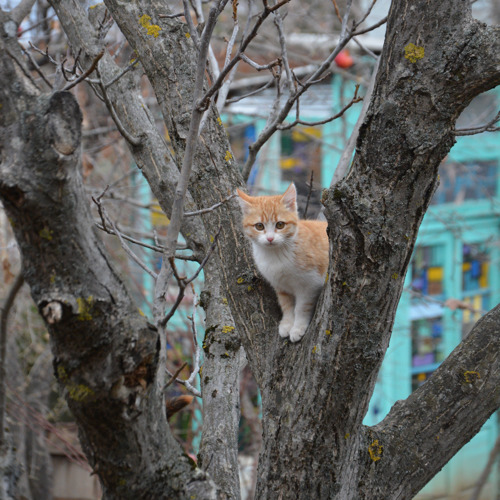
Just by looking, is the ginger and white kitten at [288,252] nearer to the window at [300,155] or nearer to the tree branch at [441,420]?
the tree branch at [441,420]

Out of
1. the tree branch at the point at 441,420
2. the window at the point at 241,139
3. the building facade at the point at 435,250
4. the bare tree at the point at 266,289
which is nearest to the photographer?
the bare tree at the point at 266,289

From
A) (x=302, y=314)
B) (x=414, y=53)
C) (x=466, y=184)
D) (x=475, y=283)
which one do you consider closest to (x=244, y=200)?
(x=302, y=314)

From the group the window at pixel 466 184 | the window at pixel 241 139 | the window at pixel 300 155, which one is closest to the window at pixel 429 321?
the window at pixel 466 184

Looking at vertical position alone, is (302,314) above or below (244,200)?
below

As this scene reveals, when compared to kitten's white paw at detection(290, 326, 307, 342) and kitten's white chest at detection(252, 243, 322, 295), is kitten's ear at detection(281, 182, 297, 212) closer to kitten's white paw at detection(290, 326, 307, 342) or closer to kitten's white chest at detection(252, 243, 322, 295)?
kitten's white chest at detection(252, 243, 322, 295)

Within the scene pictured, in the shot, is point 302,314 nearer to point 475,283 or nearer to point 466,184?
point 466,184

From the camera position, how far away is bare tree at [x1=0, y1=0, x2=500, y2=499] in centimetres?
131

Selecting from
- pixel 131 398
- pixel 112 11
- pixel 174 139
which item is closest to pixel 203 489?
pixel 131 398

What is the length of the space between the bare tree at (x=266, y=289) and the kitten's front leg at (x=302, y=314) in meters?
0.09

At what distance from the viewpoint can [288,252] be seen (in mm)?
2762

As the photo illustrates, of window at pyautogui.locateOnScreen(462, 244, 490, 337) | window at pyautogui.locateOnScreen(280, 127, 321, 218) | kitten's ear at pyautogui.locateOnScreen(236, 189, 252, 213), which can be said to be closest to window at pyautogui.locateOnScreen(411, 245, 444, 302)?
window at pyautogui.locateOnScreen(462, 244, 490, 337)

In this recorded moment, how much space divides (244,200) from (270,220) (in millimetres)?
264

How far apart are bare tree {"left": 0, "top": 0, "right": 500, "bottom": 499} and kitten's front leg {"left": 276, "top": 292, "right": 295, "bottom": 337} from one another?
0.05m

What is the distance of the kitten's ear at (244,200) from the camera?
2.55 metres
